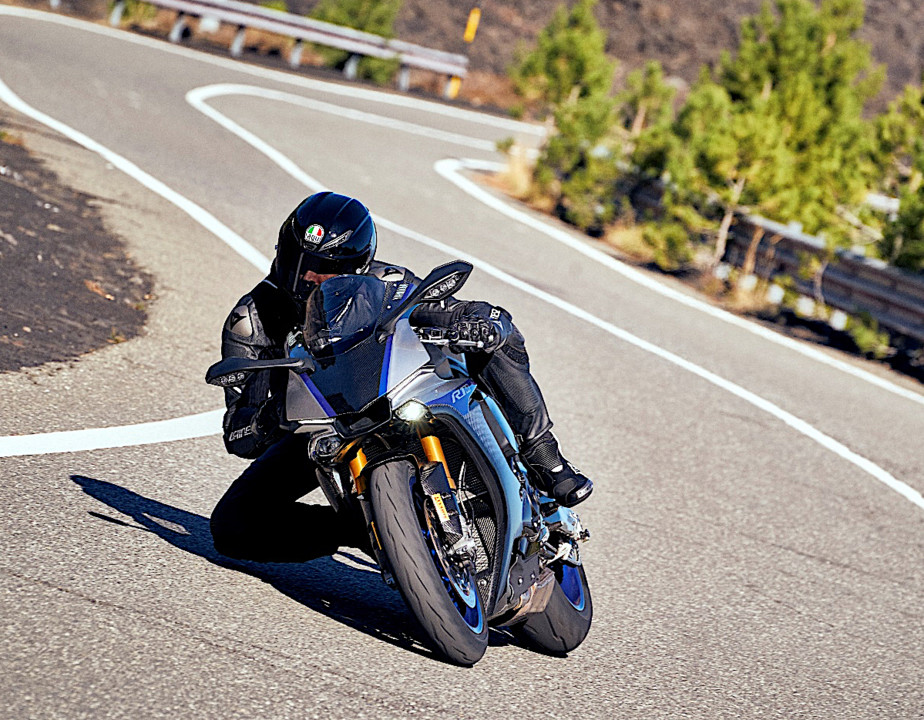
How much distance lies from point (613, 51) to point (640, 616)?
128 ft

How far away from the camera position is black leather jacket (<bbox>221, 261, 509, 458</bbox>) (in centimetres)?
431

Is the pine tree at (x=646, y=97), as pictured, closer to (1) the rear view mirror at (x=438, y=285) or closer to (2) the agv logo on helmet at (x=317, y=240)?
(2) the agv logo on helmet at (x=317, y=240)

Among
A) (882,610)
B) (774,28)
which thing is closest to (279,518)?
(882,610)

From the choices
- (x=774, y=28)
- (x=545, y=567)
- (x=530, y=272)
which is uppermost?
(x=774, y=28)

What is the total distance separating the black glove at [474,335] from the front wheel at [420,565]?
418mm

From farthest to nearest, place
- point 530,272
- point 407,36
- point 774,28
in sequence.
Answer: point 407,36 → point 774,28 → point 530,272

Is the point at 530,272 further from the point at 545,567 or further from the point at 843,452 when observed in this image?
the point at 545,567

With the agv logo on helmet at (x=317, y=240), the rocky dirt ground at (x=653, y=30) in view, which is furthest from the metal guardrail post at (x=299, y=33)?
the agv logo on helmet at (x=317, y=240)

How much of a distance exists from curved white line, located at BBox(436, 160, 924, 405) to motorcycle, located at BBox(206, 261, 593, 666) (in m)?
8.25

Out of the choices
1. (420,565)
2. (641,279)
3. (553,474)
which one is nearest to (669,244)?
(641,279)

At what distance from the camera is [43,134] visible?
1446 centimetres

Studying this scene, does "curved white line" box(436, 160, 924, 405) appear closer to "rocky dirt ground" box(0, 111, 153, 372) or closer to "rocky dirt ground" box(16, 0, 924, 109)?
"rocky dirt ground" box(0, 111, 153, 372)

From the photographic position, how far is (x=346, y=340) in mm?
4164

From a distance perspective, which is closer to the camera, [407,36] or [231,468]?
[231,468]
